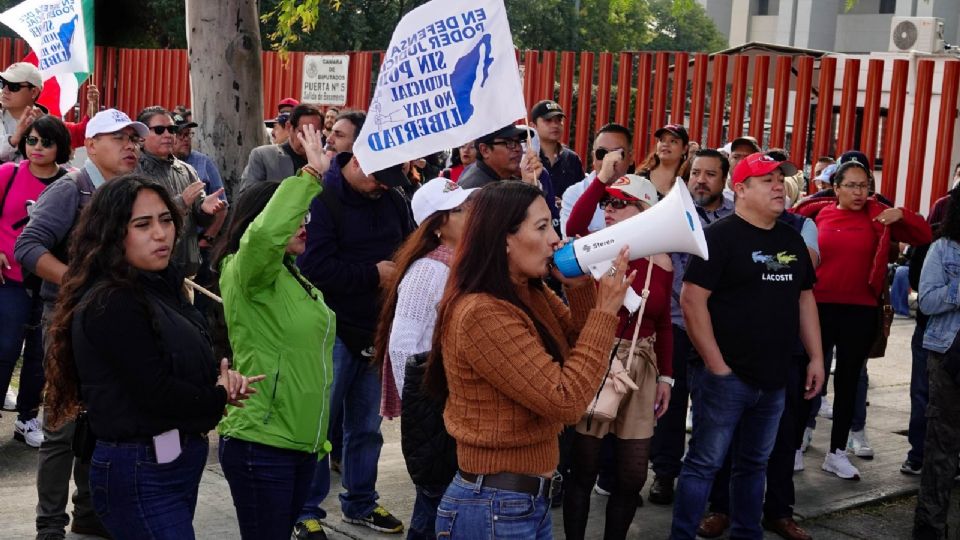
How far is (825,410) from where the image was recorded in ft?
30.8

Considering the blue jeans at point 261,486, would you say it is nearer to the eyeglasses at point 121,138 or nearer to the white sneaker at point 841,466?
the eyeglasses at point 121,138

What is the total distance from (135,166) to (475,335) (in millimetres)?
3287

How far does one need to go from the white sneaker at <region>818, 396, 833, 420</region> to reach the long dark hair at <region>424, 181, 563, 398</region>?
6125 millimetres

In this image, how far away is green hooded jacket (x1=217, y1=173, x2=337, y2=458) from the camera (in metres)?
4.21

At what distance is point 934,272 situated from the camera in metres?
6.52

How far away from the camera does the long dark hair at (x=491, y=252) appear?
3594 millimetres

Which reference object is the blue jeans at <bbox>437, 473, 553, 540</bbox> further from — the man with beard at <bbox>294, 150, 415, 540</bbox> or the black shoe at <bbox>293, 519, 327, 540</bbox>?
the man with beard at <bbox>294, 150, 415, 540</bbox>

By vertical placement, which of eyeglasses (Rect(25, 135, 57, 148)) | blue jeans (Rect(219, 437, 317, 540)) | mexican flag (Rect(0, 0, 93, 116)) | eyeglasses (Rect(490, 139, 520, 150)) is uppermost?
mexican flag (Rect(0, 0, 93, 116))

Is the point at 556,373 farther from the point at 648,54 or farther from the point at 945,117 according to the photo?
the point at 648,54

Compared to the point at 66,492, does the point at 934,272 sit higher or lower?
higher

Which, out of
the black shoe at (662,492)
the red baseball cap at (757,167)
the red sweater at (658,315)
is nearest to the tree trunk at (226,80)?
the black shoe at (662,492)

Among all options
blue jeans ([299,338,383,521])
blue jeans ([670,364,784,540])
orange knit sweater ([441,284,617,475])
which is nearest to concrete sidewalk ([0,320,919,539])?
blue jeans ([299,338,383,521])

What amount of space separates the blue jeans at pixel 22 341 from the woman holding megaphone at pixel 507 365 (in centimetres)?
423

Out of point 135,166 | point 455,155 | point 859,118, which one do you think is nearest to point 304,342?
point 135,166
